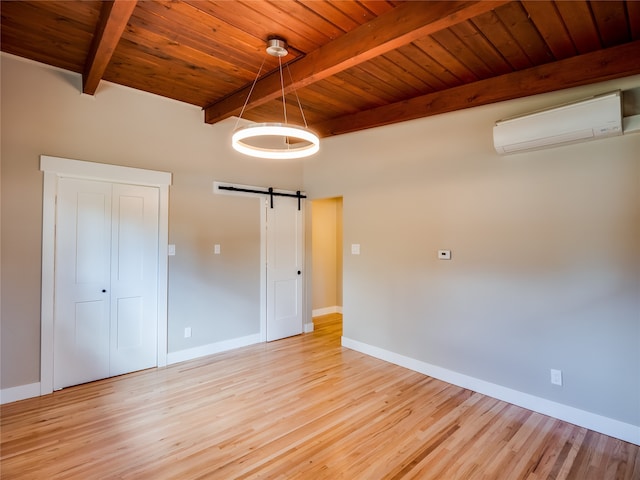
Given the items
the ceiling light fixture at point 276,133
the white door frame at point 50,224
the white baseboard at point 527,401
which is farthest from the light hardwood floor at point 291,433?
the ceiling light fixture at point 276,133

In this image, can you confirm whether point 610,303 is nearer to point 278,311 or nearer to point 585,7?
point 585,7

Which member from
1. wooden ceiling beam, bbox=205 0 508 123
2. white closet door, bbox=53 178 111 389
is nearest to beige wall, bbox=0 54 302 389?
white closet door, bbox=53 178 111 389

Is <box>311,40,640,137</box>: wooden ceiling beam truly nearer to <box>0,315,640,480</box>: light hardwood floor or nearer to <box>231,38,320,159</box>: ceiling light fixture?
<box>231,38,320,159</box>: ceiling light fixture

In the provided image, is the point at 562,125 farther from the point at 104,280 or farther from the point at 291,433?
the point at 104,280

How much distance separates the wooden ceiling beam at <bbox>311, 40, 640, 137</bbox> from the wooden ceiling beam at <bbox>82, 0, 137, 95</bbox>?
257 cm

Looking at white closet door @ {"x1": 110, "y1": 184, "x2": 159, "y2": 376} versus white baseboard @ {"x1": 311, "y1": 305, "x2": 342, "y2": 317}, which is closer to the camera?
white closet door @ {"x1": 110, "y1": 184, "x2": 159, "y2": 376}

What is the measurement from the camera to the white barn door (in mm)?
3105

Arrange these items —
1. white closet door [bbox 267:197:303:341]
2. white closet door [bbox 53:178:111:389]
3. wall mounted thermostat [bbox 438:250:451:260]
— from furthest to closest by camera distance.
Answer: white closet door [bbox 267:197:303:341] < wall mounted thermostat [bbox 438:250:451:260] < white closet door [bbox 53:178:111:389]

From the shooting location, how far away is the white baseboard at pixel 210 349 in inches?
149

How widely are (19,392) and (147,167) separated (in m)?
2.37

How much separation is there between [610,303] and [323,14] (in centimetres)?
295

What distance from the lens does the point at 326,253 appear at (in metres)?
6.34

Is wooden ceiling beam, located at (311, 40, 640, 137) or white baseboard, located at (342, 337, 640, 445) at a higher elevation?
wooden ceiling beam, located at (311, 40, 640, 137)

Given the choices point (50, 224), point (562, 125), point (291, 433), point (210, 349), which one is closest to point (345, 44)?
point (562, 125)
